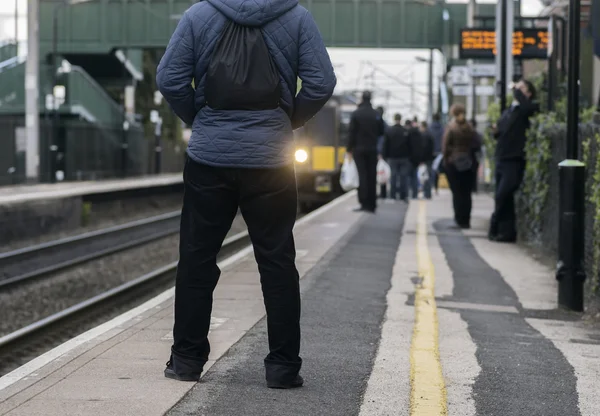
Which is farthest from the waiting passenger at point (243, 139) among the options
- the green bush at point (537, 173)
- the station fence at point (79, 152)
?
the station fence at point (79, 152)

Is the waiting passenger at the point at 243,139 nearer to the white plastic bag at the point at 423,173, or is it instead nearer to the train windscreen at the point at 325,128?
the train windscreen at the point at 325,128

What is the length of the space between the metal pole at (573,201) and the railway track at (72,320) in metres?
3.85

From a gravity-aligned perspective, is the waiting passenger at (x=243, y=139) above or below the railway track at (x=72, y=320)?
above

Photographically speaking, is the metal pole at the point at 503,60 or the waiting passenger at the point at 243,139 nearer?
the waiting passenger at the point at 243,139

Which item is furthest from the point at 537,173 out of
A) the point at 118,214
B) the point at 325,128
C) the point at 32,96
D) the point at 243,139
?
the point at 32,96

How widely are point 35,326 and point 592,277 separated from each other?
4.45 m

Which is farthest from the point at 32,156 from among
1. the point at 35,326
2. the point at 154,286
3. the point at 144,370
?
the point at 144,370

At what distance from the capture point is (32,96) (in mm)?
34812

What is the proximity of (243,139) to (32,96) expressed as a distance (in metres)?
30.2

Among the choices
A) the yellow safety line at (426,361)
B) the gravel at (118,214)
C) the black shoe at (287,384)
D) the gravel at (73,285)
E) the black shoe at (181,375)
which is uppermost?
the black shoe at (181,375)

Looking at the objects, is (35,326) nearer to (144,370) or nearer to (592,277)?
(592,277)

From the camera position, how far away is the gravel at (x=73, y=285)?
13.4 meters

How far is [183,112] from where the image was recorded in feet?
18.3

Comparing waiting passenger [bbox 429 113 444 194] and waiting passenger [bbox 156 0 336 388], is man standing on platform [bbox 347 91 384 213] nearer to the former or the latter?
waiting passenger [bbox 429 113 444 194]
